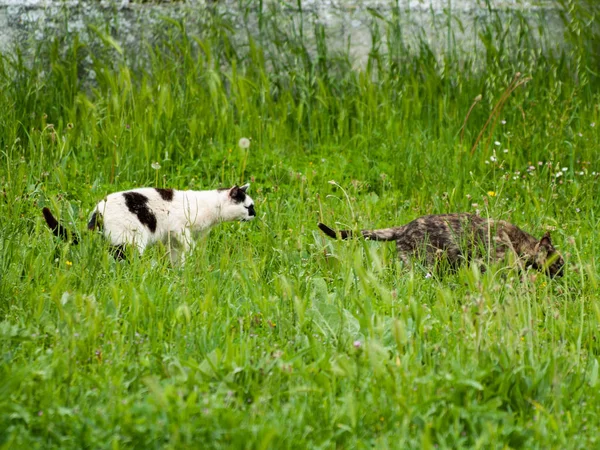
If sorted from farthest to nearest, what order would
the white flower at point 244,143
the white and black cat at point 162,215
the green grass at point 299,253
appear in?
1. the white flower at point 244,143
2. the white and black cat at point 162,215
3. the green grass at point 299,253

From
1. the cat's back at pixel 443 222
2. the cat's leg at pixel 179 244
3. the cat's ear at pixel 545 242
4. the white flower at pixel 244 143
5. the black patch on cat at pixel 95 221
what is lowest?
the cat's leg at pixel 179 244

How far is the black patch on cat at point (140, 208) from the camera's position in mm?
5008

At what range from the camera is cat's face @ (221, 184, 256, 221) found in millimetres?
5461

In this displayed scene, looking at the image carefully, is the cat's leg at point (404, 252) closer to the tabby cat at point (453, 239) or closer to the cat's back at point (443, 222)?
the tabby cat at point (453, 239)

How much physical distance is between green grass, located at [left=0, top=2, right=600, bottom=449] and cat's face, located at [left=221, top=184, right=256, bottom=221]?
0.33ft

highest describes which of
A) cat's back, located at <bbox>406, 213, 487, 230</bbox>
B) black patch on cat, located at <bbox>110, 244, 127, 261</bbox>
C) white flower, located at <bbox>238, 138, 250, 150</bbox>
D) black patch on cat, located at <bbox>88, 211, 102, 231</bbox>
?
white flower, located at <bbox>238, 138, 250, 150</bbox>

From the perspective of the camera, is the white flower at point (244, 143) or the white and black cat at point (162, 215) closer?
the white and black cat at point (162, 215)

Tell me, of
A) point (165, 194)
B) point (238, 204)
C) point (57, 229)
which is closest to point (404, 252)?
point (238, 204)

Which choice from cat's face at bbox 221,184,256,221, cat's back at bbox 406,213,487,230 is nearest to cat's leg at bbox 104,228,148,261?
cat's face at bbox 221,184,256,221

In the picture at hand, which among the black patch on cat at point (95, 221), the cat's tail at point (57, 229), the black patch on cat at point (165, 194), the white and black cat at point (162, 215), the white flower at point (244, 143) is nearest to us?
the cat's tail at point (57, 229)

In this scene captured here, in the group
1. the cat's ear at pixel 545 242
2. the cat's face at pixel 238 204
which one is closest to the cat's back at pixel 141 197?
the cat's face at pixel 238 204

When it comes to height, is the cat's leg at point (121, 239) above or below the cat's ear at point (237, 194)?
below

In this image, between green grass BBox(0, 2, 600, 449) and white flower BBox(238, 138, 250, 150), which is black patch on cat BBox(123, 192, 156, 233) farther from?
white flower BBox(238, 138, 250, 150)

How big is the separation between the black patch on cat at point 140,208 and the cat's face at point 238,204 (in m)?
0.52
